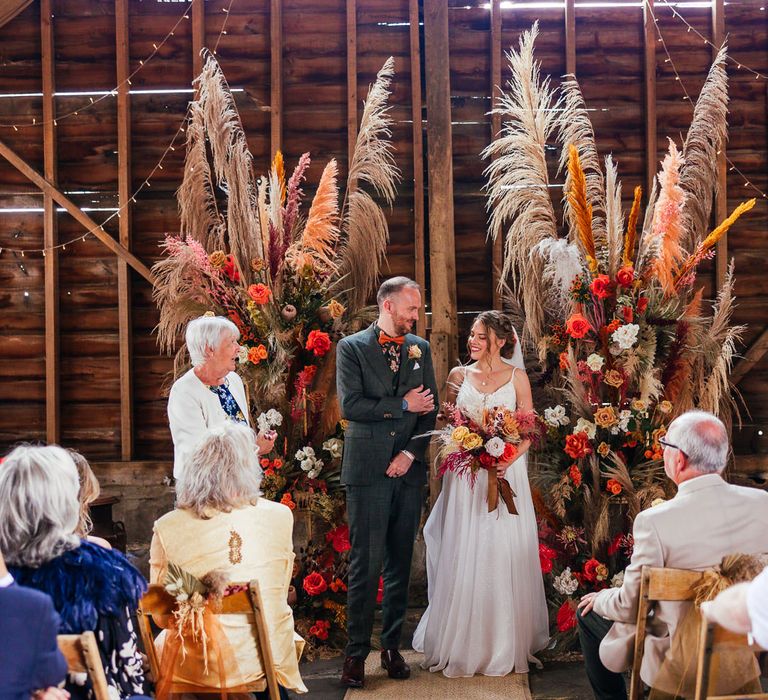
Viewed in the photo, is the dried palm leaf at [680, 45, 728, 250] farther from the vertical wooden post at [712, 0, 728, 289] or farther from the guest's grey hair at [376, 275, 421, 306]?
the guest's grey hair at [376, 275, 421, 306]

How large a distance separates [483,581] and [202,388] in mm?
1567

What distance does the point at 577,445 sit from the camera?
15.1 feet

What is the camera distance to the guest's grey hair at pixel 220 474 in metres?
2.91

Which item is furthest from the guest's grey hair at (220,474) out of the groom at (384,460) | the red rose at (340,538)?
the red rose at (340,538)

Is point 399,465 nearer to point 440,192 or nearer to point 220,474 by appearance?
point 220,474

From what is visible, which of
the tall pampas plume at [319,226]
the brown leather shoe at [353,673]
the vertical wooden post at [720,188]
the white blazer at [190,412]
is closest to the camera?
the white blazer at [190,412]

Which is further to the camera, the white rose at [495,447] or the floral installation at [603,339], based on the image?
the floral installation at [603,339]

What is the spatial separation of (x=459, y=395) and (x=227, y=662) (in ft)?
7.06

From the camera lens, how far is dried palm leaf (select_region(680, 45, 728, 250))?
17.0 feet

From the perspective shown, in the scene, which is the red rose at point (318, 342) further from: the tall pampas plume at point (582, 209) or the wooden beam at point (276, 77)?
the wooden beam at point (276, 77)

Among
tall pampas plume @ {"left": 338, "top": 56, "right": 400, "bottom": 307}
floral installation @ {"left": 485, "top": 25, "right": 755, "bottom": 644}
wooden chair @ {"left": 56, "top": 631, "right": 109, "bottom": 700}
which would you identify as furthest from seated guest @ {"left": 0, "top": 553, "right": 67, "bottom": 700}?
tall pampas plume @ {"left": 338, "top": 56, "right": 400, "bottom": 307}

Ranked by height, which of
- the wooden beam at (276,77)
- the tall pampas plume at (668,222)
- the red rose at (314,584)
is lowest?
the red rose at (314,584)

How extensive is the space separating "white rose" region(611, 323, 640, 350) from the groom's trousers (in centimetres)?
121

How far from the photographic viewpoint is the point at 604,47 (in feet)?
19.4
